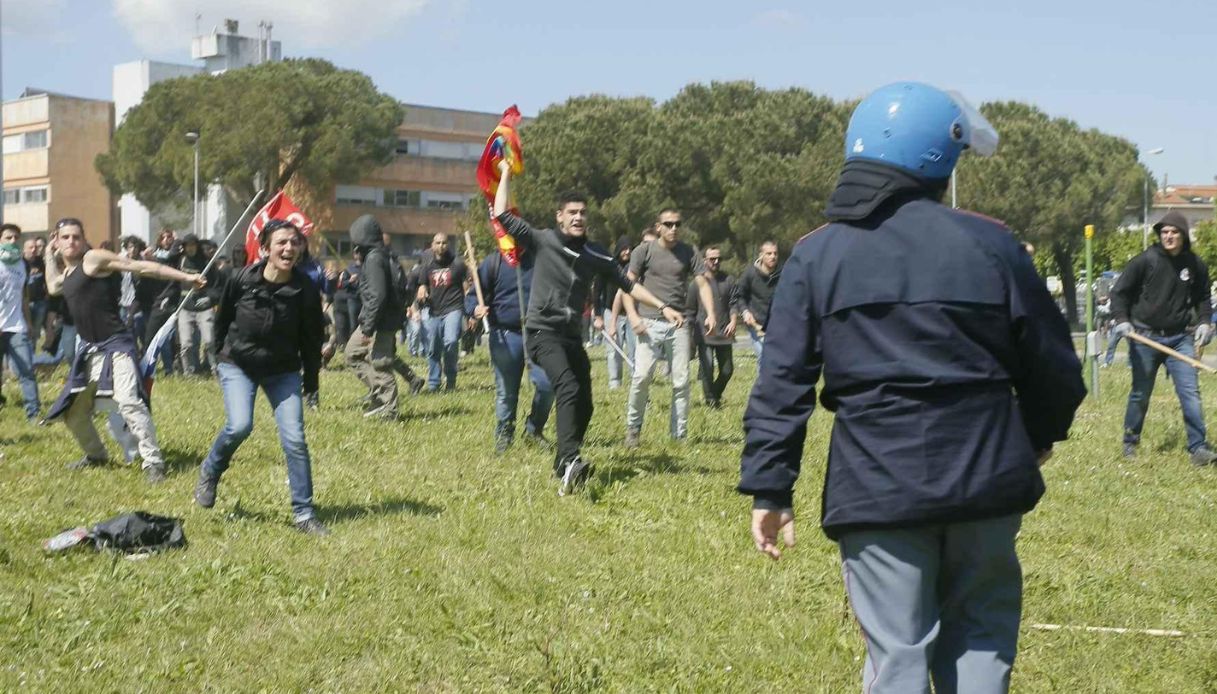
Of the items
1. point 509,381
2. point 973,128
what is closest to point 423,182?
point 509,381

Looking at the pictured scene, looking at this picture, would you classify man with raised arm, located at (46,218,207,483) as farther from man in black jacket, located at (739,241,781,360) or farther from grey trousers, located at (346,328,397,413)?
man in black jacket, located at (739,241,781,360)

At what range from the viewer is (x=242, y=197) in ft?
219

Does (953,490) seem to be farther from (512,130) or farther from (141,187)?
(141,187)

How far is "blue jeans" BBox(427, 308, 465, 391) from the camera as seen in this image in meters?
17.9

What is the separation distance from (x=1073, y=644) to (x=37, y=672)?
4.18 metres

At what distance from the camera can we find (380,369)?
14797 millimetres

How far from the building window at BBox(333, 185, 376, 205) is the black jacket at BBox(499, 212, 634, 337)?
3048 inches

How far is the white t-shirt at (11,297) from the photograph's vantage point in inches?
545

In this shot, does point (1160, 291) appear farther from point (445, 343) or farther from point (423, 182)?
point (423, 182)

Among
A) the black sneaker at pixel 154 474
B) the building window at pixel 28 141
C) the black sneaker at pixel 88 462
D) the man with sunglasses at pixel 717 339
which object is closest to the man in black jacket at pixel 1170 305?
the man with sunglasses at pixel 717 339

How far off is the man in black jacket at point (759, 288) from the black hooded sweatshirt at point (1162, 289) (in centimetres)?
432

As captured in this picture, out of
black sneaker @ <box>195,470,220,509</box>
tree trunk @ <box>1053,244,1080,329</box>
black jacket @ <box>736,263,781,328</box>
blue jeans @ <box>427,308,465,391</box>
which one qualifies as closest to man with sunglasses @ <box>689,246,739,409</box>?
black jacket @ <box>736,263,781,328</box>

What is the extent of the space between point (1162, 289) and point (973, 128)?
27.3 ft

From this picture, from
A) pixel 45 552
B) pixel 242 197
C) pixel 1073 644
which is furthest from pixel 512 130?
pixel 242 197
